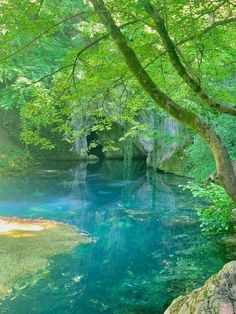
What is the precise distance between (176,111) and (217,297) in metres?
1.87

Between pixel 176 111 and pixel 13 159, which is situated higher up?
pixel 176 111

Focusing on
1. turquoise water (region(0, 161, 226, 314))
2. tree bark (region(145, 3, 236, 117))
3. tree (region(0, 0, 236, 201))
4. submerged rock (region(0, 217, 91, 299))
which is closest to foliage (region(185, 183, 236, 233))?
turquoise water (region(0, 161, 226, 314))

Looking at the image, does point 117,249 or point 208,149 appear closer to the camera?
point 117,249

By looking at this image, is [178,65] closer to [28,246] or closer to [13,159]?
[28,246]

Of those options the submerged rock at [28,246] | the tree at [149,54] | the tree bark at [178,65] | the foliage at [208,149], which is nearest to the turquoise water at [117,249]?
the submerged rock at [28,246]

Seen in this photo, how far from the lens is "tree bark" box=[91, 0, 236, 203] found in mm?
4090

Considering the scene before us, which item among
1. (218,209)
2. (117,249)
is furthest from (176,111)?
(117,249)

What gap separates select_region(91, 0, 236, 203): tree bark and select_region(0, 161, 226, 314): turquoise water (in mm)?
3901

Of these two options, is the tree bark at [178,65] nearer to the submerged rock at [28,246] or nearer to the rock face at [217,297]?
the rock face at [217,297]

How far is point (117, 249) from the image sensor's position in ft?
35.4

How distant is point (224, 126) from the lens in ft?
43.7

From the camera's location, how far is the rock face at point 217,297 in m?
3.83

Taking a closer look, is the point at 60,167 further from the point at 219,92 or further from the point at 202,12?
the point at 202,12

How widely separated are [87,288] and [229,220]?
13.2 ft
